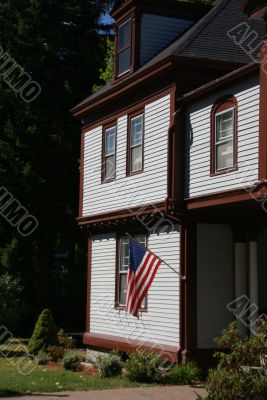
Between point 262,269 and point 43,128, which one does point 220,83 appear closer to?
point 262,269

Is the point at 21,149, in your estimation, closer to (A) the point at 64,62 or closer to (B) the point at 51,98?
(B) the point at 51,98

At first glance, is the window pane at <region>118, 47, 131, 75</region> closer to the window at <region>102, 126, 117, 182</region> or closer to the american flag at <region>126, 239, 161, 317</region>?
the window at <region>102, 126, 117, 182</region>

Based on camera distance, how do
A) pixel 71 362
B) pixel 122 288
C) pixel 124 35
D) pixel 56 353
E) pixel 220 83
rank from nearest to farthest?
pixel 220 83 < pixel 71 362 < pixel 122 288 < pixel 124 35 < pixel 56 353

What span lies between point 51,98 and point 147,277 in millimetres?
16238

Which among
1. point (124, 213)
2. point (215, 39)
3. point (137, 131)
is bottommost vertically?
point (124, 213)

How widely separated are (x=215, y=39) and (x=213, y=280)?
6.30m

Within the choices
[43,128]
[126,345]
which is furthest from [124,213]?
[43,128]

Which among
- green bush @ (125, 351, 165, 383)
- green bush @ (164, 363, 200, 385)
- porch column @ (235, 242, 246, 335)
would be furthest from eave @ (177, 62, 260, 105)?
green bush @ (164, 363, 200, 385)

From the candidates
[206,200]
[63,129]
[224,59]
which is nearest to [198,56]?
[224,59]

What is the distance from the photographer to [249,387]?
10.8 meters

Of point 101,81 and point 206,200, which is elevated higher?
point 101,81

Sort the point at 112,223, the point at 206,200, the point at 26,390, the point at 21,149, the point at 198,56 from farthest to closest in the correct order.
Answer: the point at 21,149 < the point at 112,223 < the point at 198,56 < the point at 206,200 < the point at 26,390

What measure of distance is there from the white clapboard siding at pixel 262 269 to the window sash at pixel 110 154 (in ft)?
16.0

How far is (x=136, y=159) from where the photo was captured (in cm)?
2062
